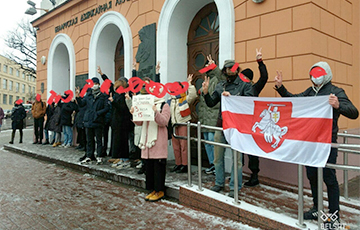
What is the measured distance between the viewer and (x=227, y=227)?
10.6 ft

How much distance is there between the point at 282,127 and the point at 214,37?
3.85m

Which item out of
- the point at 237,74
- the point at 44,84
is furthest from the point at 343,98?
the point at 44,84

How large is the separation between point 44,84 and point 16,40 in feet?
43.6

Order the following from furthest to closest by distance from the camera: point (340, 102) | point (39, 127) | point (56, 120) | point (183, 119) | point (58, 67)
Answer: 1. point (58, 67)
2. point (39, 127)
3. point (56, 120)
4. point (183, 119)
5. point (340, 102)

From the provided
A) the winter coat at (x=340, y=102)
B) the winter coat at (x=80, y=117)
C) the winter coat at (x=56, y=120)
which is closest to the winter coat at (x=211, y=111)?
the winter coat at (x=340, y=102)

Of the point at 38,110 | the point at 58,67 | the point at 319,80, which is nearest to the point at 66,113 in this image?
the point at 38,110

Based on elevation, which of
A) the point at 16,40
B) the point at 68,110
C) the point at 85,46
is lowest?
the point at 68,110

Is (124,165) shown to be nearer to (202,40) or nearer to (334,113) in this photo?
(202,40)

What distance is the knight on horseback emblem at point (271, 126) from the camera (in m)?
3.20

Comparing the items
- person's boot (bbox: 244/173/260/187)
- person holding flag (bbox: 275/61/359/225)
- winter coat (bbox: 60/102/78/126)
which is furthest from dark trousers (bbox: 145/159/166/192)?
winter coat (bbox: 60/102/78/126)

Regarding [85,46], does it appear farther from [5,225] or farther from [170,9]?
[5,225]

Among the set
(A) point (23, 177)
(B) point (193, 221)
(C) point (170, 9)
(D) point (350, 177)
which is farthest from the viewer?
(C) point (170, 9)

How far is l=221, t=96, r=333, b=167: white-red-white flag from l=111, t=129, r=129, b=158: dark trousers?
293cm

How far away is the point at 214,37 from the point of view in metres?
6.44
